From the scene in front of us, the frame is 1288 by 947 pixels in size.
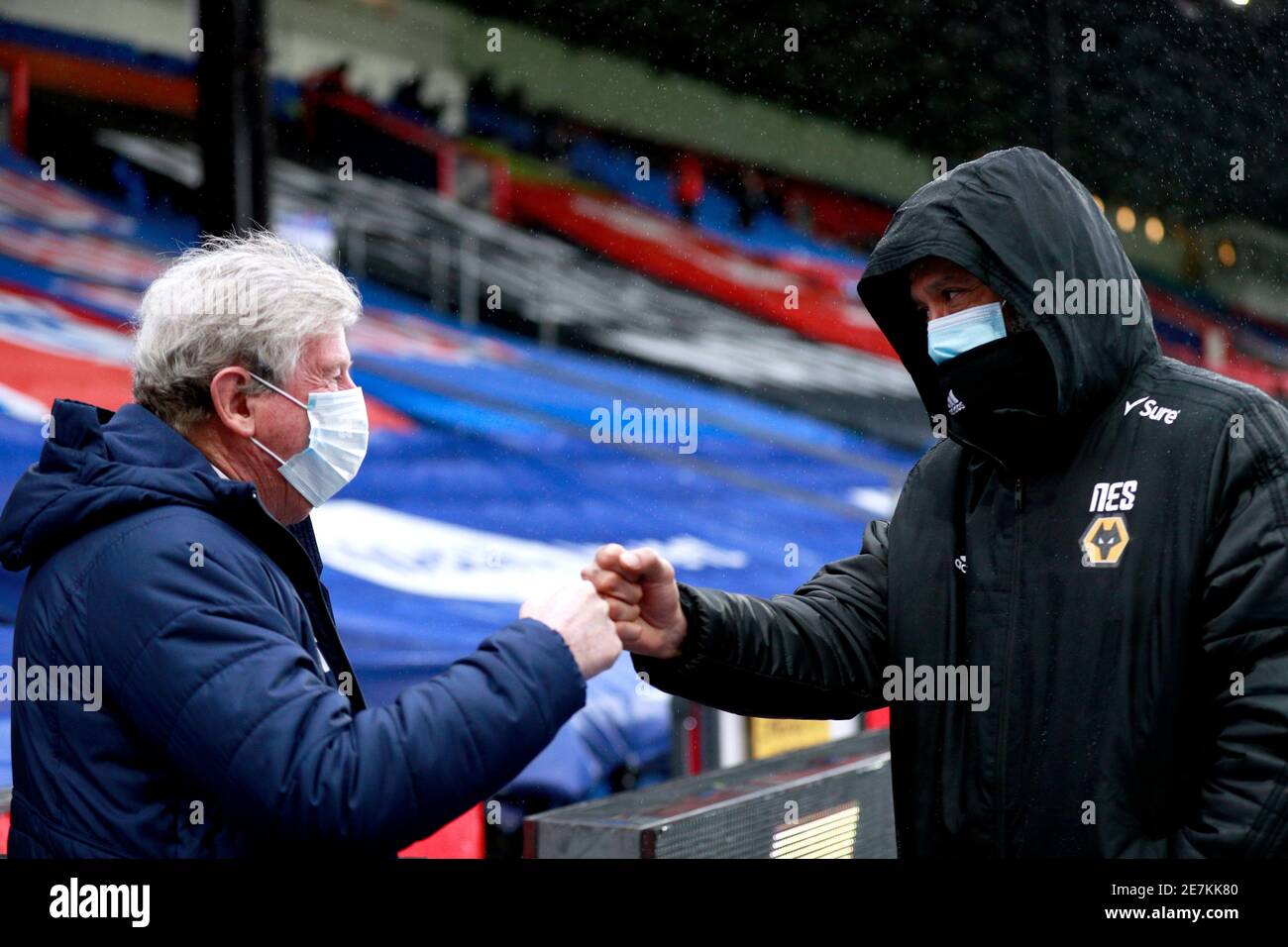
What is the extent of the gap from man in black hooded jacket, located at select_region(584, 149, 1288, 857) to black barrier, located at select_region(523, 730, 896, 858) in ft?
0.99

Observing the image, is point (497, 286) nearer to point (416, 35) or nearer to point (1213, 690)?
point (416, 35)

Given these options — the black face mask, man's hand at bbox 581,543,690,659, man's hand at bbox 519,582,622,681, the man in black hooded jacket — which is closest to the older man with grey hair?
man's hand at bbox 519,582,622,681

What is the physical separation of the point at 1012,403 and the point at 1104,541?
0.71ft

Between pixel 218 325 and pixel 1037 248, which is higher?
pixel 1037 248

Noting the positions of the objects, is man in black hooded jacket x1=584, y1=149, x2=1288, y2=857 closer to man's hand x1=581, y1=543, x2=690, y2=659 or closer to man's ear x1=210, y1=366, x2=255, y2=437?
man's hand x1=581, y1=543, x2=690, y2=659

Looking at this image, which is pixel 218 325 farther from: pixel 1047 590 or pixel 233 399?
pixel 1047 590

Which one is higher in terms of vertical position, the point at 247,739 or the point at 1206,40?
the point at 1206,40

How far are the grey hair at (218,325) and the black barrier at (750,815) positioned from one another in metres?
0.89

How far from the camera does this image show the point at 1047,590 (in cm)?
163

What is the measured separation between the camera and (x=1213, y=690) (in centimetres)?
154

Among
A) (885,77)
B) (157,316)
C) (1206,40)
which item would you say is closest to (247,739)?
Result: (157,316)

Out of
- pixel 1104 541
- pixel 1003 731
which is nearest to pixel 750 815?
Answer: pixel 1003 731

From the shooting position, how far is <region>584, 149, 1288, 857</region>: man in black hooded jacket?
4.91 feet
